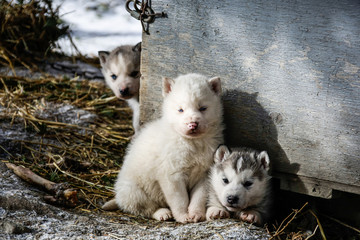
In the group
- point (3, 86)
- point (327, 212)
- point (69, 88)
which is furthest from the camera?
point (69, 88)

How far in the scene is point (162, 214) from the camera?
13.1 ft

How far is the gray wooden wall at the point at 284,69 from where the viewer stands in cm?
355

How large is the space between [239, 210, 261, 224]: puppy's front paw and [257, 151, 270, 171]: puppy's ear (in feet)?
1.38

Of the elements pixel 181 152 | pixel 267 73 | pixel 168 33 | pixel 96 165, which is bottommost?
pixel 96 165

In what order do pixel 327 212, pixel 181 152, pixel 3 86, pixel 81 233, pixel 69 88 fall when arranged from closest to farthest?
pixel 81 233
pixel 181 152
pixel 327 212
pixel 3 86
pixel 69 88

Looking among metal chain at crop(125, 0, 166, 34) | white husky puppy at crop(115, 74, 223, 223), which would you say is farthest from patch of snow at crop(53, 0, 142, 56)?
white husky puppy at crop(115, 74, 223, 223)

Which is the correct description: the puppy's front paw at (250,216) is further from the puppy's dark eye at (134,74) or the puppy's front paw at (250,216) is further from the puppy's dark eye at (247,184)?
the puppy's dark eye at (134,74)

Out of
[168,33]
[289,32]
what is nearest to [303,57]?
[289,32]

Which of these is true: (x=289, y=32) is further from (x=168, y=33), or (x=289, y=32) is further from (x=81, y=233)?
(x=81, y=233)

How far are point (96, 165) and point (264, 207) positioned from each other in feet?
6.77

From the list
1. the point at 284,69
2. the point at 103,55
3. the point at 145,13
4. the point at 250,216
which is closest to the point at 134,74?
the point at 103,55

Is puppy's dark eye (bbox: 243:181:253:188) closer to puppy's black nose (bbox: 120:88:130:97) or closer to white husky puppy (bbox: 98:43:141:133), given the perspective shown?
white husky puppy (bbox: 98:43:141:133)

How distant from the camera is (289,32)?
3.68 meters

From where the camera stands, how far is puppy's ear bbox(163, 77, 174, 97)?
4.06m
